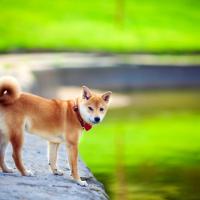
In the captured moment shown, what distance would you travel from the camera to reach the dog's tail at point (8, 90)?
10.6 m

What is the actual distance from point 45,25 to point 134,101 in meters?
19.8

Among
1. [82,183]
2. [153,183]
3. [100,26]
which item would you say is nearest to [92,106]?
[82,183]

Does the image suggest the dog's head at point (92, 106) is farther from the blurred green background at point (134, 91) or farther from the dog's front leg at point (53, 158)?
the blurred green background at point (134, 91)

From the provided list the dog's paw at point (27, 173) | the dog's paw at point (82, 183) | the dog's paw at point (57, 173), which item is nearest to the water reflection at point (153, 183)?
the dog's paw at point (57, 173)

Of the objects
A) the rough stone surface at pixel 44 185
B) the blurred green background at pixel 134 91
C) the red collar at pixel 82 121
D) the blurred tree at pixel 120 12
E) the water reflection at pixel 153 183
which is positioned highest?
the blurred tree at pixel 120 12

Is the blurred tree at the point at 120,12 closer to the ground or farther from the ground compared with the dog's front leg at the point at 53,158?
farther from the ground

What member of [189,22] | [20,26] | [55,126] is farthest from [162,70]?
[55,126]

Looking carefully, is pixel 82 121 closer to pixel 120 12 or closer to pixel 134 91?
pixel 134 91

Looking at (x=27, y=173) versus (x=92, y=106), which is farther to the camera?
(x=27, y=173)

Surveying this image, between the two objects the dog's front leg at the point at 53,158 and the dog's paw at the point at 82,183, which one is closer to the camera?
the dog's paw at the point at 82,183

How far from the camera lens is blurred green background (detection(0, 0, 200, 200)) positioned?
14.5 metres

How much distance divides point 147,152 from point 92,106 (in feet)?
23.7

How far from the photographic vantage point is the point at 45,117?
426 inches

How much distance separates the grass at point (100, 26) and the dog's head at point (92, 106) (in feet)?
98.7
